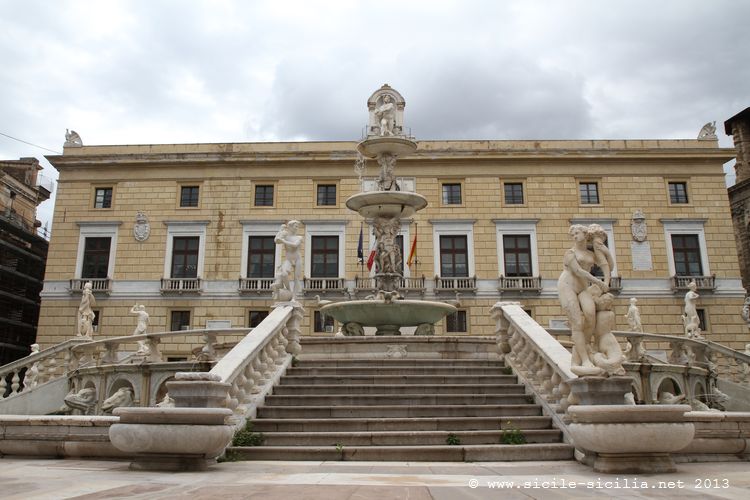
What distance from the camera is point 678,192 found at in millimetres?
33562

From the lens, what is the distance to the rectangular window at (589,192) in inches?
1316

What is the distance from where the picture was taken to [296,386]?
10.8 m

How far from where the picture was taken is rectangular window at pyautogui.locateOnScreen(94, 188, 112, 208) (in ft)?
112

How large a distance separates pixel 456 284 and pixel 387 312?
16.0m

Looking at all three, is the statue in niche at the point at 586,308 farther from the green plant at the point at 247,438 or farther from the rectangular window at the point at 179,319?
the rectangular window at the point at 179,319

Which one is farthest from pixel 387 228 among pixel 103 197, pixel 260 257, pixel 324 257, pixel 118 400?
pixel 103 197

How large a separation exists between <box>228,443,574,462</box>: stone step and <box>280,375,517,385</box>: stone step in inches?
107

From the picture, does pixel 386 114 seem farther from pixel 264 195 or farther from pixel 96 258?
pixel 96 258

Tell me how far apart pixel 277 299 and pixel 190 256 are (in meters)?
19.8

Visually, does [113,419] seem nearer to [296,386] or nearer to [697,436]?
[296,386]

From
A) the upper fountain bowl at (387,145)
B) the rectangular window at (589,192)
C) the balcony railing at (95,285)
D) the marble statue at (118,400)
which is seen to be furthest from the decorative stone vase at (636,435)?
the balcony railing at (95,285)

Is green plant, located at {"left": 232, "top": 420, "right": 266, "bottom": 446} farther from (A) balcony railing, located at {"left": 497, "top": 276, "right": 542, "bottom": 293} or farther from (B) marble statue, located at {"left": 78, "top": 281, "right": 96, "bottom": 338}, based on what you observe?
(A) balcony railing, located at {"left": 497, "top": 276, "right": 542, "bottom": 293}

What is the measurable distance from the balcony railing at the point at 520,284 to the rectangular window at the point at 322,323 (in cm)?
886

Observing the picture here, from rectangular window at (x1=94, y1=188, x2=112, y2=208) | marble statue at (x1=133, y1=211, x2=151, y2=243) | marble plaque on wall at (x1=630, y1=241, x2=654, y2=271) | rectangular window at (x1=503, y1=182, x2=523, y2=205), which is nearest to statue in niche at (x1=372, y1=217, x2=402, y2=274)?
rectangular window at (x1=503, y1=182, x2=523, y2=205)
